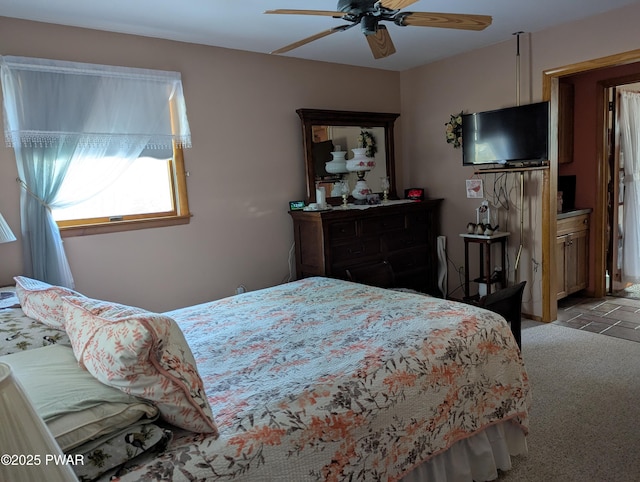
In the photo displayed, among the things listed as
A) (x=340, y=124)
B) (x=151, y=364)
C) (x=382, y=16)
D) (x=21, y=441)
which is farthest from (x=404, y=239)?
(x=21, y=441)

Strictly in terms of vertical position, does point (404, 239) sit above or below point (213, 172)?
below

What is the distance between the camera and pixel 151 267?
3.52 m

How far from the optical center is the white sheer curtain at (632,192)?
488 centimetres

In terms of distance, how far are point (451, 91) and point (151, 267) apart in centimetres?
328

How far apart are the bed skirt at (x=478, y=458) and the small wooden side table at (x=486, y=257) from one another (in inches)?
84.3

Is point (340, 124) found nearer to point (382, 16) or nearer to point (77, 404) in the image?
point (382, 16)

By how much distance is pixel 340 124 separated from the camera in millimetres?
4434

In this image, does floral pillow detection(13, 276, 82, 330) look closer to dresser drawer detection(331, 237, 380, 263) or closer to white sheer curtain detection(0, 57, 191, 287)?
white sheer curtain detection(0, 57, 191, 287)

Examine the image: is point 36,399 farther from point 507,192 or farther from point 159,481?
point 507,192

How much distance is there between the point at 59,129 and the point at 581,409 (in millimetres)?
3678

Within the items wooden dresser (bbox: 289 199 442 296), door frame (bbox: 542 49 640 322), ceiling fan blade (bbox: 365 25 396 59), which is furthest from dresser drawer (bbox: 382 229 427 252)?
ceiling fan blade (bbox: 365 25 396 59)

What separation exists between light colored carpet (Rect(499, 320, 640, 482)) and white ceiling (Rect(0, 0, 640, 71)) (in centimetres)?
251

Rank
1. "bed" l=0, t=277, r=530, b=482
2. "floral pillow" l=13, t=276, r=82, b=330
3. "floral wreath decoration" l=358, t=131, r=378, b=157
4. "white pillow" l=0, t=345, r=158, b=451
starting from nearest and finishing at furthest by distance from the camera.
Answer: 1. "white pillow" l=0, t=345, r=158, b=451
2. "bed" l=0, t=277, r=530, b=482
3. "floral pillow" l=13, t=276, r=82, b=330
4. "floral wreath decoration" l=358, t=131, r=378, b=157

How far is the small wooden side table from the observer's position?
4086 mm
